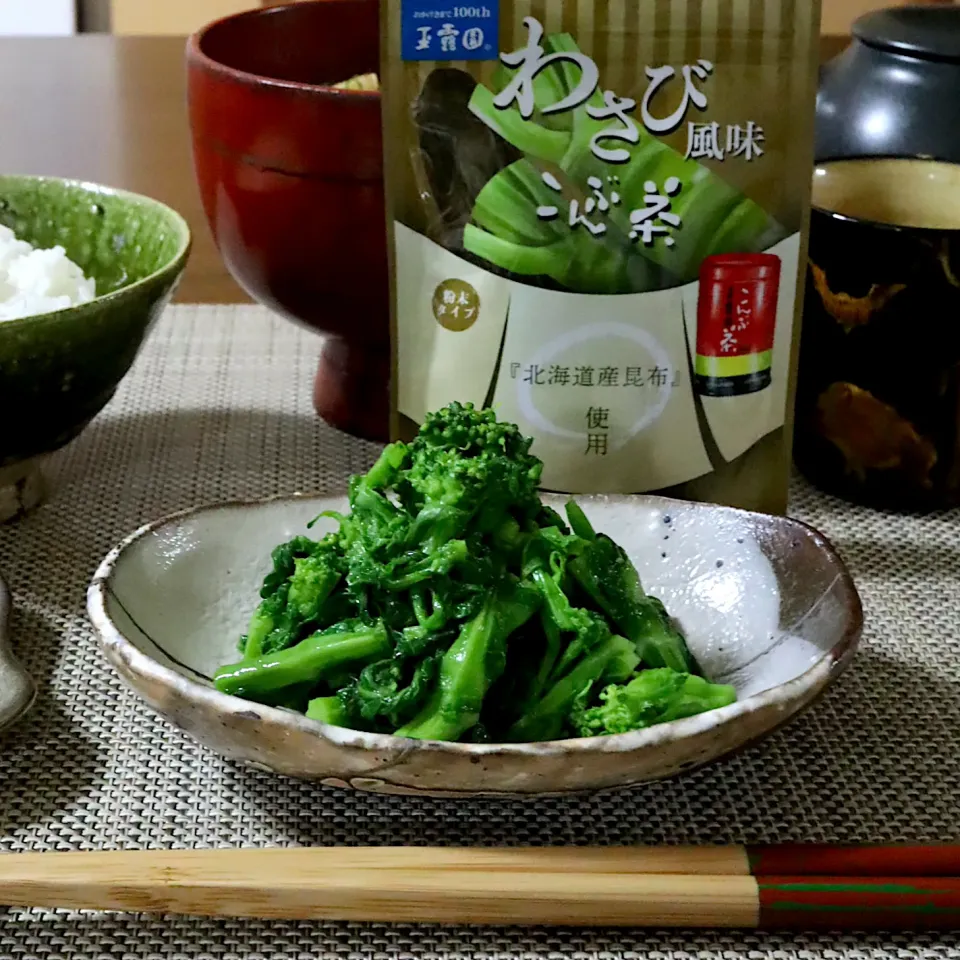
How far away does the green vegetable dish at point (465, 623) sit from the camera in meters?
0.58

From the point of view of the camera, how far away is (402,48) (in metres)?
0.77

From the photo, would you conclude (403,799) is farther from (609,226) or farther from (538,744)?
(609,226)

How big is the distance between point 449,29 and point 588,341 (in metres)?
0.22

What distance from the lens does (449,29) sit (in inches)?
30.1

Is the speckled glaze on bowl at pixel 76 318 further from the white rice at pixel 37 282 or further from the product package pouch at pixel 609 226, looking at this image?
the product package pouch at pixel 609 226

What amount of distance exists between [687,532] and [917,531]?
231 millimetres

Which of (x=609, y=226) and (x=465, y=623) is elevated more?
(x=609, y=226)

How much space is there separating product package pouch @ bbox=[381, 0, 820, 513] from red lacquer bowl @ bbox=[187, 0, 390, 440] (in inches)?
1.9

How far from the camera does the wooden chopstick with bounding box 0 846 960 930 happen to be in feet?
1.70

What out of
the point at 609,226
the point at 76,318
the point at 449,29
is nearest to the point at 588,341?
the point at 609,226

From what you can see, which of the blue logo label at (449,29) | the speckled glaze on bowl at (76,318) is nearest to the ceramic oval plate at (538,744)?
the speckled glaze on bowl at (76,318)

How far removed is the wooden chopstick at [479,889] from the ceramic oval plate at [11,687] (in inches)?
4.7

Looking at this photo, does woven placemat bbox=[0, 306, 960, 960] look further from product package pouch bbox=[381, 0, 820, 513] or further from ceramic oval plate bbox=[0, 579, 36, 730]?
product package pouch bbox=[381, 0, 820, 513]

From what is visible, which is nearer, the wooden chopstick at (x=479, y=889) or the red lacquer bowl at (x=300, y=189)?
the wooden chopstick at (x=479, y=889)
